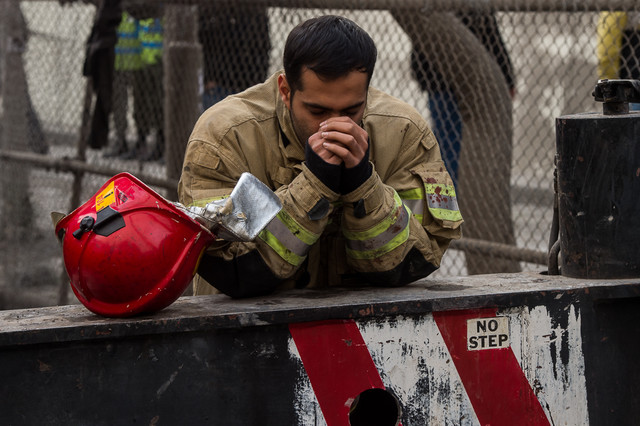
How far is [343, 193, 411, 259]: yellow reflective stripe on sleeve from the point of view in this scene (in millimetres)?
2590

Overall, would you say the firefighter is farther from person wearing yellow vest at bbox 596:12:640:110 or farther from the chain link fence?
person wearing yellow vest at bbox 596:12:640:110

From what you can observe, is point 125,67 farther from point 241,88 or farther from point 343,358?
point 343,358

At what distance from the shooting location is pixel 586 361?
251 cm

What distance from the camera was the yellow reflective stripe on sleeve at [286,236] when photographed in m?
2.52

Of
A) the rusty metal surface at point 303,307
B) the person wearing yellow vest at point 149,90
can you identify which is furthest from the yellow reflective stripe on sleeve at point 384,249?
the person wearing yellow vest at point 149,90

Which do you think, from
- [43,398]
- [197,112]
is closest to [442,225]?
[43,398]

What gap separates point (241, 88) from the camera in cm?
589

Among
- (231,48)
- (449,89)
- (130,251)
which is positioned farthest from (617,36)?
(130,251)

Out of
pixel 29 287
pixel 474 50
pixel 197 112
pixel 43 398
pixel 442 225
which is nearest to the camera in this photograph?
pixel 43 398

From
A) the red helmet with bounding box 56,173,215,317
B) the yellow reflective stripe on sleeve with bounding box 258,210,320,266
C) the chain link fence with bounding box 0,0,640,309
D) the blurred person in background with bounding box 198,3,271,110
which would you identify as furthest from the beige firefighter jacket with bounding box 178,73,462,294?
the blurred person in background with bounding box 198,3,271,110

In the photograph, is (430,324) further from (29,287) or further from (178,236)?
(29,287)

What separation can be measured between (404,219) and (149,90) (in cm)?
508

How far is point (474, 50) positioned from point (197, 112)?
5.51 feet

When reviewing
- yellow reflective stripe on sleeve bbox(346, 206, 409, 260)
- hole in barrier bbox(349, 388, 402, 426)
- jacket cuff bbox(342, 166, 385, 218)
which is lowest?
hole in barrier bbox(349, 388, 402, 426)
